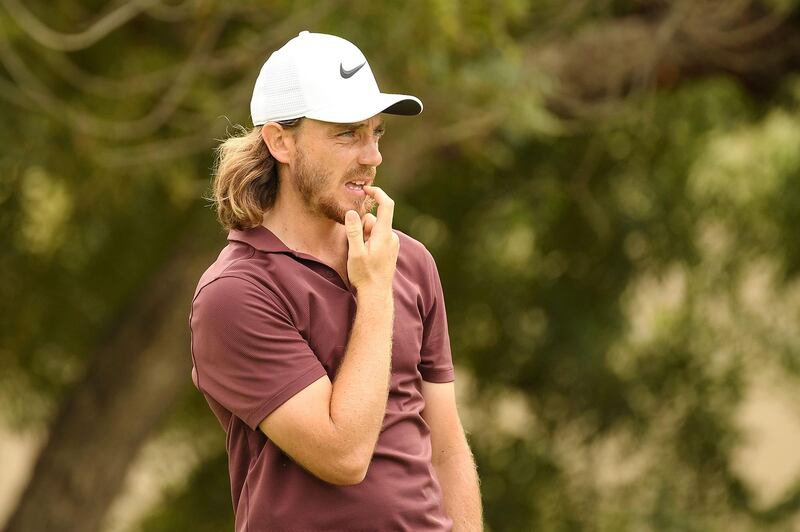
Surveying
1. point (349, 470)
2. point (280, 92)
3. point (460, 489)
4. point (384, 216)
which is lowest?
point (460, 489)

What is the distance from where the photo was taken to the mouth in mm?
2488

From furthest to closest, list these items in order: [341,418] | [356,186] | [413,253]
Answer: [413,253], [356,186], [341,418]

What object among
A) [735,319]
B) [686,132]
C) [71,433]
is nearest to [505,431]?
[735,319]

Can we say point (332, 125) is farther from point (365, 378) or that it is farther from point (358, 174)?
point (365, 378)

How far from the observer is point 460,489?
8.82ft

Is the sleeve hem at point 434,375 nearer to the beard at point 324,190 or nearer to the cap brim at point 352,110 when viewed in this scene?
the beard at point 324,190

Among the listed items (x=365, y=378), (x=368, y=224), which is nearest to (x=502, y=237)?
(x=368, y=224)

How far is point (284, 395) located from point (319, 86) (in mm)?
580

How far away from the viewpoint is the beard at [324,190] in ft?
8.13

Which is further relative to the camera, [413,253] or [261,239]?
[413,253]

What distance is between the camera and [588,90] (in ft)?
23.6

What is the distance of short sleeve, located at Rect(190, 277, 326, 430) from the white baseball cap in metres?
0.35

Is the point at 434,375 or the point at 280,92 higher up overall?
the point at 280,92

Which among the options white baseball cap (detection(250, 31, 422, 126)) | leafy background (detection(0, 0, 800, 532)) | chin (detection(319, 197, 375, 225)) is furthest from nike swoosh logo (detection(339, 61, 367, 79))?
leafy background (detection(0, 0, 800, 532))
